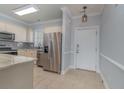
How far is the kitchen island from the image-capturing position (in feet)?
3.74

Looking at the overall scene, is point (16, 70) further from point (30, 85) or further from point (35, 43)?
point (35, 43)

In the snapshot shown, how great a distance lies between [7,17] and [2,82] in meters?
4.20

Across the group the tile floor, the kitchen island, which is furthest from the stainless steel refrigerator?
the kitchen island

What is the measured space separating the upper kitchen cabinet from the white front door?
3244 mm

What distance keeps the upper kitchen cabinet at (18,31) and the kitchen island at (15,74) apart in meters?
3.65

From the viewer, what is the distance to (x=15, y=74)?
131 cm

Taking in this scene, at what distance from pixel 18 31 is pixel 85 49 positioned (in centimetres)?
383

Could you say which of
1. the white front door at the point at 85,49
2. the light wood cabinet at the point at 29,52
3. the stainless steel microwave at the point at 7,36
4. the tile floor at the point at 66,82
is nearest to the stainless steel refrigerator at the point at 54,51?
the tile floor at the point at 66,82

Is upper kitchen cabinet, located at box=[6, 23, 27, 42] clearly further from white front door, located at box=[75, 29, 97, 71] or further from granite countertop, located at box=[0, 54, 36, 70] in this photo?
granite countertop, located at box=[0, 54, 36, 70]

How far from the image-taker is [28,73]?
156cm

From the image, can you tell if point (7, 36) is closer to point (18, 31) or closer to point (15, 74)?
point (18, 31)

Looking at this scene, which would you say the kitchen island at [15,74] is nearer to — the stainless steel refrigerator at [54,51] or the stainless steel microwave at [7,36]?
the stainless steel refrigerator at [54,51]

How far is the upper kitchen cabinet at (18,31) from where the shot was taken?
14.5ft

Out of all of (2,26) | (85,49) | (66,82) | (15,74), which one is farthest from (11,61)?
(2,26)
